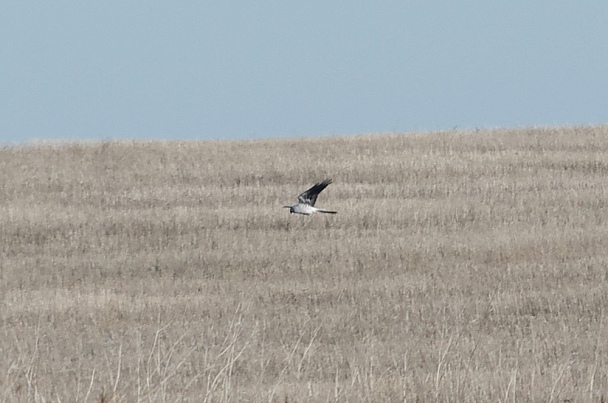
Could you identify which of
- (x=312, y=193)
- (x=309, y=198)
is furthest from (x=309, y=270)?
(x=312, y=193)

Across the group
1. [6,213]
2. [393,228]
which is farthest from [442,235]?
[6,213]

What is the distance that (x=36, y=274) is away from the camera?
46.6ft

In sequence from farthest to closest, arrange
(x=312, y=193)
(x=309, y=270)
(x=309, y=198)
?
1. (x=309, y=270)
2. (x=309, y=198)
3. (x=312, y=193)

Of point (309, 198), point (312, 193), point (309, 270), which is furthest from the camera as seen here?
point (309, 270)

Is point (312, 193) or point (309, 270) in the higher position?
point (312, 193)

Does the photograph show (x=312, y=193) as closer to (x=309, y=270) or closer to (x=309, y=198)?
(x=309, y=198)

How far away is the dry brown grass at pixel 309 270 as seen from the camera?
736 cm

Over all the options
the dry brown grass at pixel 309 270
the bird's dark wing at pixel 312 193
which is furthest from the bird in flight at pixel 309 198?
the dry brown grass at pixel 309 270

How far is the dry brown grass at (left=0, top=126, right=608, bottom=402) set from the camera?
24.2 ft

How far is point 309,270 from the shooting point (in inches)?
550

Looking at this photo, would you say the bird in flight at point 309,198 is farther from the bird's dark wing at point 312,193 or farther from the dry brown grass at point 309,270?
the dry brown grass at point 309,270

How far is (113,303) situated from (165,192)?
9.72 meters

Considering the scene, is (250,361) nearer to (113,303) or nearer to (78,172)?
(113,303)

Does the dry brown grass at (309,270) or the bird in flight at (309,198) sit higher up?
the bird in flight at (309,198)
